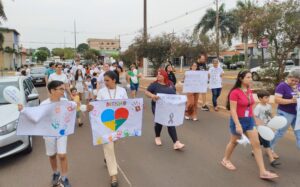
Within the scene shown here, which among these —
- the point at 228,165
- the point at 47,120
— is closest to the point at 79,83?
the point at 47,120

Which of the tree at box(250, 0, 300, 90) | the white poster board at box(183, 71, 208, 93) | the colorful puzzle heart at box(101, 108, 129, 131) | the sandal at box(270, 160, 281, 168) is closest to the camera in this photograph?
the colorful puzzle heart at box(101, 108, 129, 131)

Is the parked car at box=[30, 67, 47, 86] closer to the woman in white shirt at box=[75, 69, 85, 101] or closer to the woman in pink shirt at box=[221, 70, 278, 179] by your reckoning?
the woman in white shirt at box=[75, 69, 85, 101]

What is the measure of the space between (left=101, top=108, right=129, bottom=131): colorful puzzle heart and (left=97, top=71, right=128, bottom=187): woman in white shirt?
0.22m

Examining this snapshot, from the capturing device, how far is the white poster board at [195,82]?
31.7ft

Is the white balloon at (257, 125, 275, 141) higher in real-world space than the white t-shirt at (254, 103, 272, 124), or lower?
lower

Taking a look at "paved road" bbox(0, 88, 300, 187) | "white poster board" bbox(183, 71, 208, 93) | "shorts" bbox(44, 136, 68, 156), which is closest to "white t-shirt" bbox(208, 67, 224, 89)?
"white poster board" bbox(183, 71, 208, 93)

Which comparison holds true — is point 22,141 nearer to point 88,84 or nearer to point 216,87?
point 88,84

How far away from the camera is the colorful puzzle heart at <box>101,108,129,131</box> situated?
492cm

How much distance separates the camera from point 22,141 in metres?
6.11

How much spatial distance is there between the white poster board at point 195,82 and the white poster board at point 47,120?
216 inches

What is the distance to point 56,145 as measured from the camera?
15.5 feet

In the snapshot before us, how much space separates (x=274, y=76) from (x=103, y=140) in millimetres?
11669

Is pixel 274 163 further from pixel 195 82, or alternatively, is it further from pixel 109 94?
pixel 195 82

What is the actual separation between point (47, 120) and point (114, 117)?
97 cm
